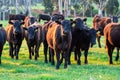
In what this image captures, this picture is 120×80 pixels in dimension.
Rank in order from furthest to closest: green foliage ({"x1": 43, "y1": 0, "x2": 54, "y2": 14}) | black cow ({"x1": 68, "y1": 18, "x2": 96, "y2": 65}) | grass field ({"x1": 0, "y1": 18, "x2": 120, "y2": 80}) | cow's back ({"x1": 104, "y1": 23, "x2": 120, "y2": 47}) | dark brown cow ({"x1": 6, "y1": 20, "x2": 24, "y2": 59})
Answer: green foliage ({"x1": 43, "y1": 0, "x2": 54, "y2": 14}) < dark brown cow ({"x1": 6, "y1": 20, "x2": 24, "y2": 59}) < cow's back ({"x1": 104, "y1": 23, "x2": 120, "y2": 47}) < black cow ({"x1": 68, "y1": 18, "x2": 96, "y2": 65}) < grass field ({"x1": 0, "y1": 18, "x2": 120, "y2": 80})

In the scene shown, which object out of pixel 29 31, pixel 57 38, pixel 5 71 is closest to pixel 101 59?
pixel 29 31

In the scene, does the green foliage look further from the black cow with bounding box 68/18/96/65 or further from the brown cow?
the black cow with bounding box 68/18/96/65

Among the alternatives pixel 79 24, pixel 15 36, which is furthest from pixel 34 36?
pixel 79 24

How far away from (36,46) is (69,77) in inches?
341

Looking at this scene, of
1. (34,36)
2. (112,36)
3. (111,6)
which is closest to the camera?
(112,36)

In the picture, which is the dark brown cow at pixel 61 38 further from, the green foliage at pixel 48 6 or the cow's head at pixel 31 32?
the green foliage at pixel 48 6

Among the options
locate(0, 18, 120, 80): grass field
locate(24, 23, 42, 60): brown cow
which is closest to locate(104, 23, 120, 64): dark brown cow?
locate(0, 18, 120, 80): grass field

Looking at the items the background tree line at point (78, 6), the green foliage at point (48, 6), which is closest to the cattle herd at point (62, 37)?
the background tree line at point (78, 6)

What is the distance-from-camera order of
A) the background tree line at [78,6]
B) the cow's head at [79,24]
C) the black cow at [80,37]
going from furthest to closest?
1. the background tree line at [78,6]
2. the black cow at [80,37]
3. the cow's head at [79,24]

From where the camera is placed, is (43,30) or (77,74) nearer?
(77,74)

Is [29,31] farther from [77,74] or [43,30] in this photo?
[77,74]

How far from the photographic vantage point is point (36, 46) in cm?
2266

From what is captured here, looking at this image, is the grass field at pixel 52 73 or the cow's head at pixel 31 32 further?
the cow's head at pixel 31 32

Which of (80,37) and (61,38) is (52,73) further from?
(80,37)
